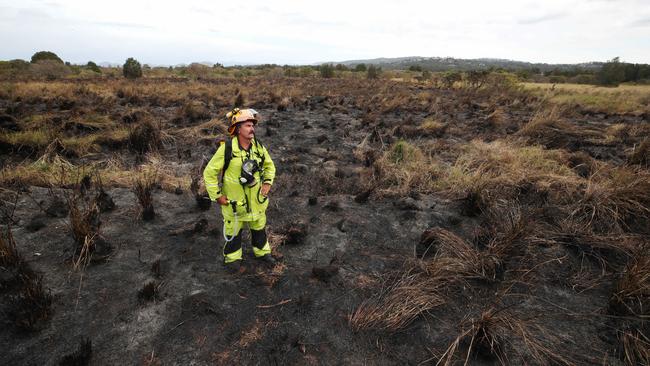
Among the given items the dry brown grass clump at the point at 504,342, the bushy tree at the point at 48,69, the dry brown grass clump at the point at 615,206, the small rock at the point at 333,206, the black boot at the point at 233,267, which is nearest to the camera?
the dry brown grass clump at the point at 504,342

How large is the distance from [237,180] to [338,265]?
155 cm

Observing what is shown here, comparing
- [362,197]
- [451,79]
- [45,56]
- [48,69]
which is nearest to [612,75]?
[451,79]

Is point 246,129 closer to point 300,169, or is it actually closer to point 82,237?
point 82,237

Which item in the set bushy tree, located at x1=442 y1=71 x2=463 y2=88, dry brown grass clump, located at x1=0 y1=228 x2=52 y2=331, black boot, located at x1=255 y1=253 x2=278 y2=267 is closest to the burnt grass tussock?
dry brown grass clump, located at x1=0 y1=228 x2=52 y2=331

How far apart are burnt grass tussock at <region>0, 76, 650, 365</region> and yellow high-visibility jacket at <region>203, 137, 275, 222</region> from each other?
28.8 inches

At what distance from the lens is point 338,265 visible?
149 inches

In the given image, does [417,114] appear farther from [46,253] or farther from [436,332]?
[46,253]

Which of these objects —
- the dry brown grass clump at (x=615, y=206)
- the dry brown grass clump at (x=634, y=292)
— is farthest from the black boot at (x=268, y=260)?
the dry brown grass clump at (x=615, y=206)

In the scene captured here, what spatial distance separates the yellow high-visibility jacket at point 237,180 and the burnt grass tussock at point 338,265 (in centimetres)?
73

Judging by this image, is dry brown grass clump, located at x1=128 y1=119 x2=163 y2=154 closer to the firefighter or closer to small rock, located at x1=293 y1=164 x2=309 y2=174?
small rock, located at x1=293 y1=164 x2=309 y2=174

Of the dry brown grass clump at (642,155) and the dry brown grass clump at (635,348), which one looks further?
the dry brown grass clump at (642,155)

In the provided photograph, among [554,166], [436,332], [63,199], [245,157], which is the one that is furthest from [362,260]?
[554,166]

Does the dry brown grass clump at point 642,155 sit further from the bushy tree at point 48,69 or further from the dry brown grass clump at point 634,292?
the bushy tree at point 48,69

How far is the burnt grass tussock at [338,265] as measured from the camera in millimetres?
2650
